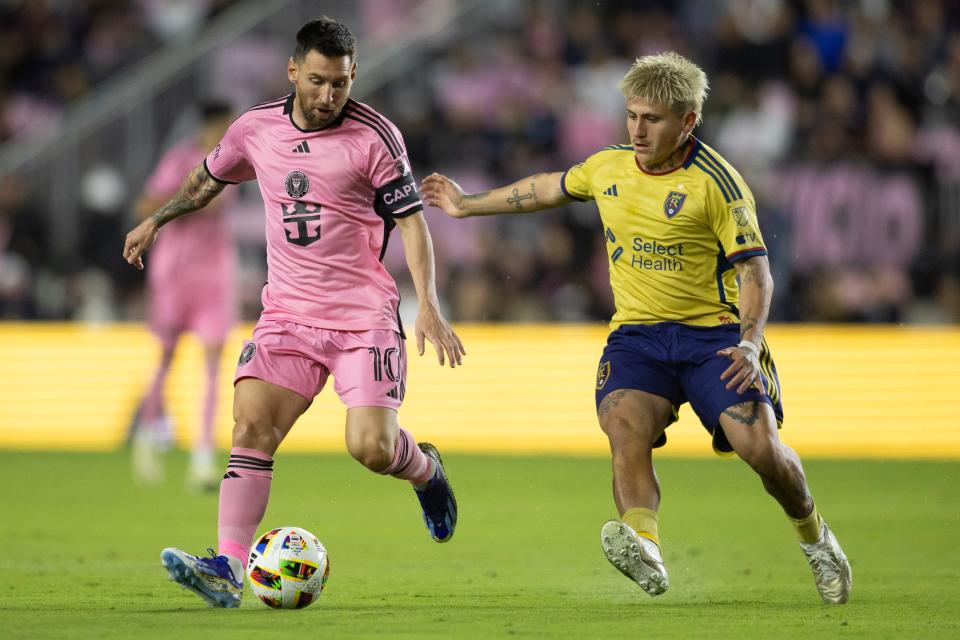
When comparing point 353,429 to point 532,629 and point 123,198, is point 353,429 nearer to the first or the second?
point 532,629

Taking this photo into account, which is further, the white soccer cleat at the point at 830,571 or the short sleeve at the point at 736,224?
the white soccer cleat at the point at 830,571

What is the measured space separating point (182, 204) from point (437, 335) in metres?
1.46

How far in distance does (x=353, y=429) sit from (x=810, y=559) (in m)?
2.06

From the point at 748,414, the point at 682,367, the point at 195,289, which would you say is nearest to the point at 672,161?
the point at 682,367

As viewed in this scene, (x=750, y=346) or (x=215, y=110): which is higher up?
(x=215, y=110)

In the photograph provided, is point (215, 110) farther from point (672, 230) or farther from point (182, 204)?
point (672, 230)

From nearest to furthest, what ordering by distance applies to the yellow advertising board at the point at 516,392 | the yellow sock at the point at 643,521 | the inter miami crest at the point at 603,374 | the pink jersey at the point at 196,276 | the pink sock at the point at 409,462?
the yellow sock at the point at 643,521 → the inter miami crest at the point at 603,374 → the pink sock at the point at 409,462 → the pink jersey at the point at 196,276 → the yellow advertising board at the point at 516,392

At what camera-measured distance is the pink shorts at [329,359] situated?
7059 mm

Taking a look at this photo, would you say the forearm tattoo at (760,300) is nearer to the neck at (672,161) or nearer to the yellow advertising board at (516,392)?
the neck at (672,161)

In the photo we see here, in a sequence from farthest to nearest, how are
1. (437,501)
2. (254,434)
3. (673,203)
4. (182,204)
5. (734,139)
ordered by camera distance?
(734,139), (437,501), (182,204), (673,203), (254,434)

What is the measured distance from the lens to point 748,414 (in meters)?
6.88

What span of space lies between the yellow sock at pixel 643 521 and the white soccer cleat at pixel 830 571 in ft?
2.35

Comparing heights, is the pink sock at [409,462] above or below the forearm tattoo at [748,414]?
below

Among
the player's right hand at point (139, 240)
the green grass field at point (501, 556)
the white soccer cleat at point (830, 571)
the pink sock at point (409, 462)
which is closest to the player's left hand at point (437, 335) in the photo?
the pink sock at point (409, 462)
